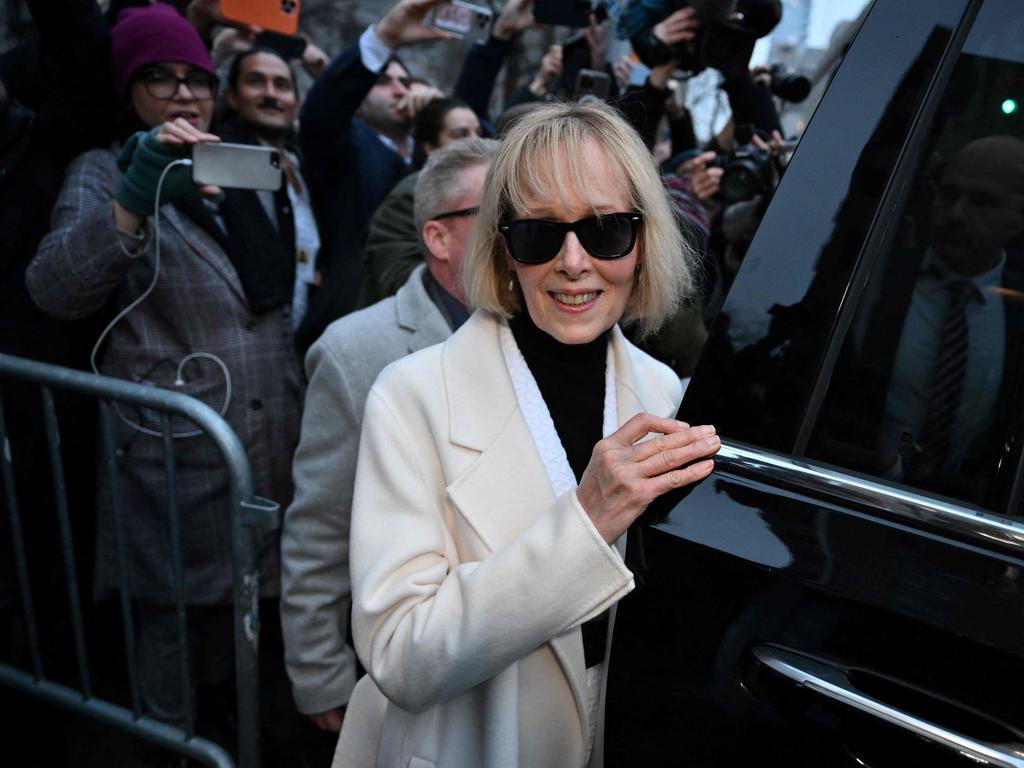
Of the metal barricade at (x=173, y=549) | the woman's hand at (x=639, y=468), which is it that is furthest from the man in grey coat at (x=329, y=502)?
the woman's hand at (x=639, y=468)

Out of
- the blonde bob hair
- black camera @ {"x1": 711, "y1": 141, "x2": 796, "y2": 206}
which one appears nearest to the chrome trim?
the blonde bob hair

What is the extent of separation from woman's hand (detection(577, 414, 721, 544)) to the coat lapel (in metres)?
1.86

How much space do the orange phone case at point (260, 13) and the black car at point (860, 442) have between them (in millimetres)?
2576

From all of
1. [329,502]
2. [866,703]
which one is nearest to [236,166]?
[329,502]

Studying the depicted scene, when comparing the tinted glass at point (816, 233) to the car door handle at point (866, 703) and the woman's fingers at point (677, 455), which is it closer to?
the woman's fingers at point (677, 455)

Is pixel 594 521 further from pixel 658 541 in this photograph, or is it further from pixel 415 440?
pixel 415 440

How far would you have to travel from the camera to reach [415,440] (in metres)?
1.50

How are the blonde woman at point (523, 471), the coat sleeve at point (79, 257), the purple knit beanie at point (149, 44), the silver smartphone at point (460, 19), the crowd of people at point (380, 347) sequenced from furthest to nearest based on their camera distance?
the silver smartphone at point (460, 19), the purple knit beanie at point (149, 44), the coat sleeve at point (79, 257), the crowd of people at point (380, 347), the blonde woman at point (523, 471)

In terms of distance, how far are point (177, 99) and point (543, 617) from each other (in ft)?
7.32

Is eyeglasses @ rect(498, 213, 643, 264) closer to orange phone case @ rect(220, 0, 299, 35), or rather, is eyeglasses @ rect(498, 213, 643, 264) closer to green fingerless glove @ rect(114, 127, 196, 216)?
green fingerless glove @ rect(114, 127, 196, 216)

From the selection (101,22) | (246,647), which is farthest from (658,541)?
(101,22)

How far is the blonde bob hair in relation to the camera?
1.50 meters

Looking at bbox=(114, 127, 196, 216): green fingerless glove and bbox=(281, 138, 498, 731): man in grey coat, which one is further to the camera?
bbox=(114, 127, 196, 216): green fingerless glove

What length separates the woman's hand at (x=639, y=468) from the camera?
1.20 metres
